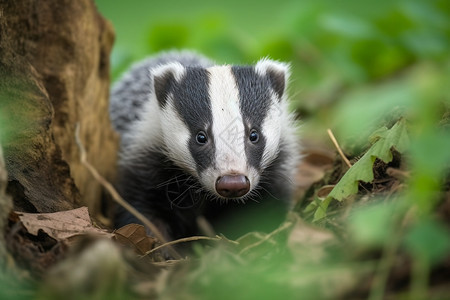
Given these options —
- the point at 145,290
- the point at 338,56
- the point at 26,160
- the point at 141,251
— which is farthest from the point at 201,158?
the point at 338,56

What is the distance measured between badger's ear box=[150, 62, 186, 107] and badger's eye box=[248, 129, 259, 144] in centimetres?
66

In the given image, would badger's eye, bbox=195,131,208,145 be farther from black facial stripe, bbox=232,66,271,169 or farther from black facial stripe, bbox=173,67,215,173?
black facial stripe, bbox=232,66,271,169

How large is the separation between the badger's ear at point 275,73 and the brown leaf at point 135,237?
1.48m

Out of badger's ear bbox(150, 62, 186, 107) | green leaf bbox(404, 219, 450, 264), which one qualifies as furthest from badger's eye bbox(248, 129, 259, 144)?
green leaf bbox(404, 219, 450, 264)

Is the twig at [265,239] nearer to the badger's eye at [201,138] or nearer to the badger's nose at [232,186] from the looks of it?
the badger's nose at [232,186]

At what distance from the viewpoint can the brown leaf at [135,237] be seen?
302cm

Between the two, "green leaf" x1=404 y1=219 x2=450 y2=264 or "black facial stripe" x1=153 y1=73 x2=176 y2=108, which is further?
"black facial stripe" x1=153 y1=73 x2=176 y2=108

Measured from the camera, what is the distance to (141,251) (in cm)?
306

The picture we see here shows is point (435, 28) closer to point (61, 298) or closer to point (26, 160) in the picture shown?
point (26, 160)

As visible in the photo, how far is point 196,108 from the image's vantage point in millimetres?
3697

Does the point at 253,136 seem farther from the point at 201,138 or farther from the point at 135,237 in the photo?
the point at 135,237

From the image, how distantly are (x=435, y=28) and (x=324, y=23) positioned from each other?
106 centimetres

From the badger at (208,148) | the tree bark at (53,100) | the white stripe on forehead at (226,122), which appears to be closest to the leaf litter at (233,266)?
the tree bark at (53,100)

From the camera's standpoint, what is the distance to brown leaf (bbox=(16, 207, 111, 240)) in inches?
99.4
